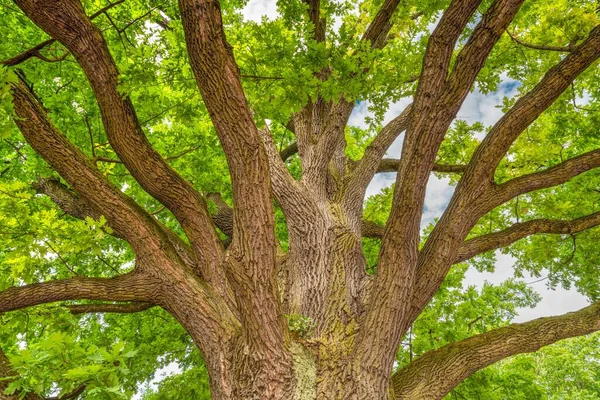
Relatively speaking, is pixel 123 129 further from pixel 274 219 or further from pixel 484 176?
pixel 484 176

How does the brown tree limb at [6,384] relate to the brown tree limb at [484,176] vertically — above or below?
below

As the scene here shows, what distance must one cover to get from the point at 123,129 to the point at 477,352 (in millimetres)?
3378

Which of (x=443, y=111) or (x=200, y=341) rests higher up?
(x=443, y=111)

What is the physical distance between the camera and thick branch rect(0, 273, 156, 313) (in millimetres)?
2559

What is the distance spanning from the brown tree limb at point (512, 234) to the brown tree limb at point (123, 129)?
231cm

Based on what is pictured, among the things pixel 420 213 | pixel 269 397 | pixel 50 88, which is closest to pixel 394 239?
pixel 420 213

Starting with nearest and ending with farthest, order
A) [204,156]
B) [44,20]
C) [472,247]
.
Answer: [44,20], [472,247], [204,156]

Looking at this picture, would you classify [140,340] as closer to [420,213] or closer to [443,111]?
[420,213]

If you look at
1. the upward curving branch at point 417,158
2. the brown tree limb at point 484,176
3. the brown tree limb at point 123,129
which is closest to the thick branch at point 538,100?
the brown tree limb at point 484,176

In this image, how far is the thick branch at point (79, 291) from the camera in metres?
2.56

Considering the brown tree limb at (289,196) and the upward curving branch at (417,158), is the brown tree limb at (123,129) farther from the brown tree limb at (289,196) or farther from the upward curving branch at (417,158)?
the upward curving branch at (417,158)

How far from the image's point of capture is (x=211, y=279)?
3.08m

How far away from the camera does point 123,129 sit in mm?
2674

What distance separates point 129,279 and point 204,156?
3.65 meters
